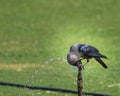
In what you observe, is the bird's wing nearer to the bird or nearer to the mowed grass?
the bird

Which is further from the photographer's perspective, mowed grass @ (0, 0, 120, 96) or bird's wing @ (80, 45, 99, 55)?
mowed grass @ (0, 0, 120, 96)

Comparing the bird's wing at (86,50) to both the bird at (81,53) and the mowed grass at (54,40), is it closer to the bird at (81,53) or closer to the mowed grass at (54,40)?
the bird at (81,53)

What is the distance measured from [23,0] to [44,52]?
12.7 meters

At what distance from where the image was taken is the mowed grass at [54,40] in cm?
1408

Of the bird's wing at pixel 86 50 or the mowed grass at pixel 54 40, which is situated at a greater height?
the mowed grass at pixel 54 40

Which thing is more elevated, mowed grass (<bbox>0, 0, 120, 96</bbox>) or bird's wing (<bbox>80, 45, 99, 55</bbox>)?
mowed grass (<bbox>0, 0, 120, 96</bbox>)

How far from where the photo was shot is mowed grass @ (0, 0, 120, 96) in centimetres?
1408

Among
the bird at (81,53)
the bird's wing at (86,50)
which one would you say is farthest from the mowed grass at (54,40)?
the bird's wing at (86,50)

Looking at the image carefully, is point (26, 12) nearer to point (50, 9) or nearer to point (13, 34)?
point (50, 9)

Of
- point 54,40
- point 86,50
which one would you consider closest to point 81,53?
point 86,50

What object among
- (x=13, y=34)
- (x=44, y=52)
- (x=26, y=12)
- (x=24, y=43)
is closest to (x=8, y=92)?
(x=44, y=52)

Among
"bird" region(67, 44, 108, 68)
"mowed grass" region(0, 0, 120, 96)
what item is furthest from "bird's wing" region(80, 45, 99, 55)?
"mowed grass" region(0, 0, 120, 96)

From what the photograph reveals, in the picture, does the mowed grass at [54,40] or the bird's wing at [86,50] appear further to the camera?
the mowed grass at [54,40]

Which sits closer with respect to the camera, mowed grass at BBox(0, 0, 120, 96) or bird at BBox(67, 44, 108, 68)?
bird at BBox(67, 44, 108, 68)
